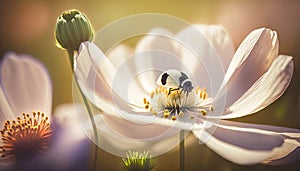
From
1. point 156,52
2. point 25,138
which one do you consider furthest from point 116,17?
point 25,138

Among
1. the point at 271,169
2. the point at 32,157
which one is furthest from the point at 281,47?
the point at 32,157

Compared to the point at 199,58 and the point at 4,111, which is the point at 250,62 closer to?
the point at 199,58

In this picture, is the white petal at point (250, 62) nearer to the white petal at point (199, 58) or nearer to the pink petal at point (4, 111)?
the white petal at point (199, 58)

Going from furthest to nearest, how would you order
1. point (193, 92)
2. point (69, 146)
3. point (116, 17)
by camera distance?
point (116, 17) → point (193, 92) → point (69, 146)

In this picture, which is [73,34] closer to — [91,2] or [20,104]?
[20,104]

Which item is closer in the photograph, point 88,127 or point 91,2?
point 88,127

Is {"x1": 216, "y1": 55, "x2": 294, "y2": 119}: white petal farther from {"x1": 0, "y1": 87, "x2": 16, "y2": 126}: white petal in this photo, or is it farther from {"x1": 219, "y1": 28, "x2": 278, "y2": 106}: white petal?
{"x1": 0, "y1": 87, "x2": 16, "y2": 126}: white petal

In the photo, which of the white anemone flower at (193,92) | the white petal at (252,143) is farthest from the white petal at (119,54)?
the white petal at (252,143)
